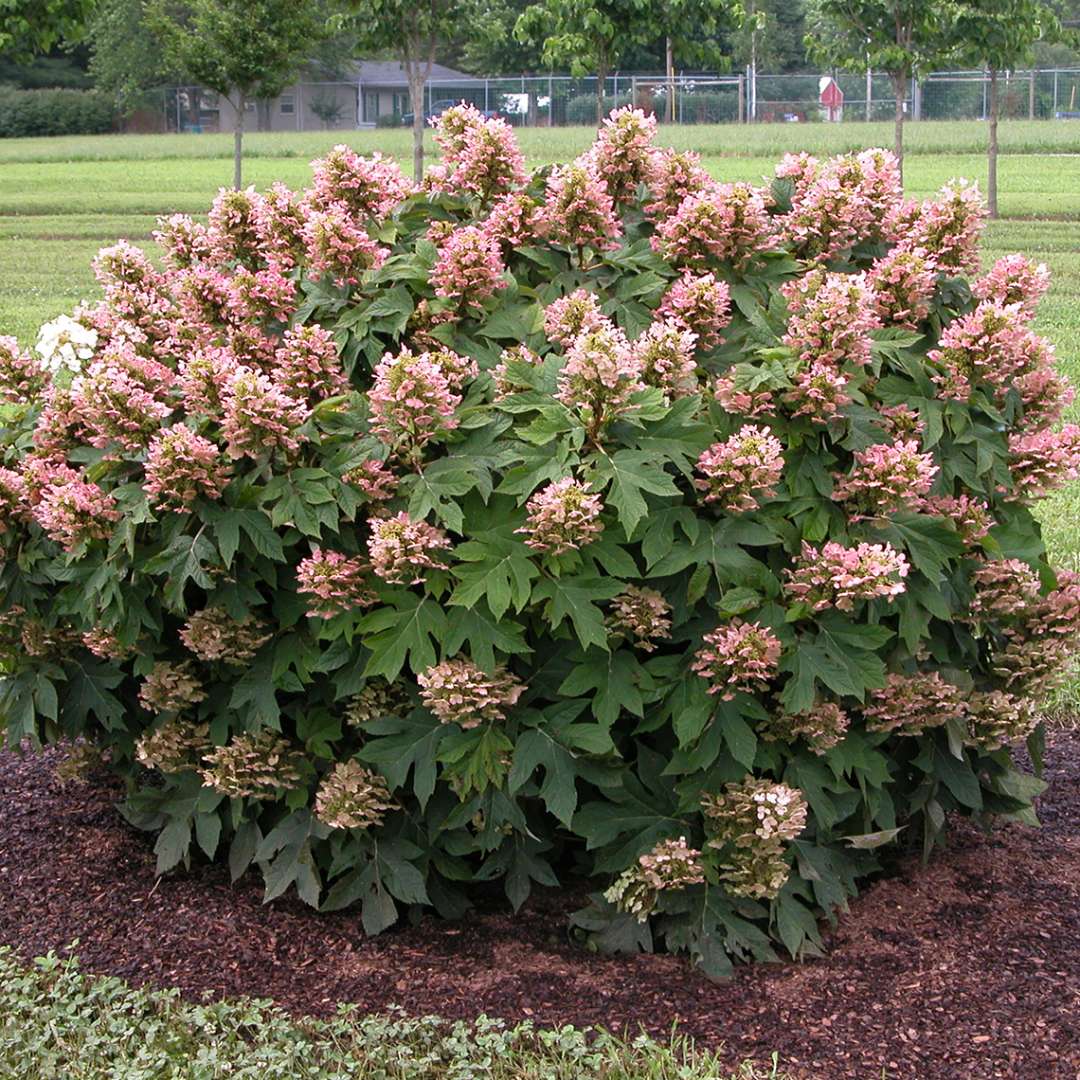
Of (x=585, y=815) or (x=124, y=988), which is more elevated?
(x=585, y=815)

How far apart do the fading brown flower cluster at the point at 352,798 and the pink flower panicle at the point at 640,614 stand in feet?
2.32

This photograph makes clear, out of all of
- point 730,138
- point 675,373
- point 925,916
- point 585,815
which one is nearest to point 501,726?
point 585,815

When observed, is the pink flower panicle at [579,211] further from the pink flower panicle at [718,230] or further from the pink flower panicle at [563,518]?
the pink flower panicle at [563,518]

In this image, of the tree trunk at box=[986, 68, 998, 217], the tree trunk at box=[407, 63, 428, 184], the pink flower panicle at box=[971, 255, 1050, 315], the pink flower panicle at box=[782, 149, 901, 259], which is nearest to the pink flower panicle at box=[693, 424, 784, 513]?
the pink flower panicle at box=[782, 149, 901, 259]

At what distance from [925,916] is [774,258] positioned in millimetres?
1672

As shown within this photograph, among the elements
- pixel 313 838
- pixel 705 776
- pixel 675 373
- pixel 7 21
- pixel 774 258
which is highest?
pixel 7 21

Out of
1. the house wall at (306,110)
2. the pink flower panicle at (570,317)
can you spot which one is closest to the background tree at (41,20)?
the pink flower panicle at (570,317)

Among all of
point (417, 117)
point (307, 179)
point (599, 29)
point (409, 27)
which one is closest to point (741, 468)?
Result: point (599, 29)

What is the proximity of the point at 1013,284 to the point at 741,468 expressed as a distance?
1.12 metres

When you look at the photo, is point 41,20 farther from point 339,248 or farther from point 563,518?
point 563,518

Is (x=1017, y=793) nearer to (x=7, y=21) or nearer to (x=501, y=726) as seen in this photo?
(x=501, y=726)

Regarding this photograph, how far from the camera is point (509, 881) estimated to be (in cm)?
363

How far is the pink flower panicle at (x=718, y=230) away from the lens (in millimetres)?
3666

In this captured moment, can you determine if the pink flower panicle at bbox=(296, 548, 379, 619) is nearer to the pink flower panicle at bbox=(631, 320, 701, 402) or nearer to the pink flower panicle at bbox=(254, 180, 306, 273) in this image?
the pink flower panicle at bbox=(631, 320, 701, 402)
